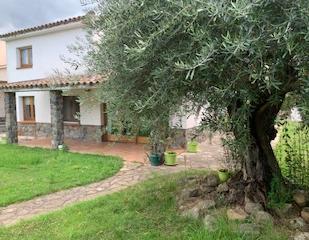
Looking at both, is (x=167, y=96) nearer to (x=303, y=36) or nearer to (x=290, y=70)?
(x=290, y=70)

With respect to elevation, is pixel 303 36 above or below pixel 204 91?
above

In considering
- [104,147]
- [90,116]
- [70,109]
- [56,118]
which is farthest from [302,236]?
[70,109]

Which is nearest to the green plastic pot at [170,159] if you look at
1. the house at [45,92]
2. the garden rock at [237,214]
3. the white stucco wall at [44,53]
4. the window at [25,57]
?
the house at [45,92]

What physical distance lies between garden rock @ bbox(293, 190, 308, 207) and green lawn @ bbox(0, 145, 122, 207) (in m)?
5.41

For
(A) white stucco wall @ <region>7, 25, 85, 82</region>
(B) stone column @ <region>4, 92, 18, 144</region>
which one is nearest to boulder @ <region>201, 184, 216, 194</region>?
(A) white stucco wall @ <region>7, 25, 85, 82</region>

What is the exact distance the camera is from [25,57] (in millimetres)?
19531

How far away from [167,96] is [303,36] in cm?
173

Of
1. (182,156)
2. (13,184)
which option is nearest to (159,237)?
(13,184)

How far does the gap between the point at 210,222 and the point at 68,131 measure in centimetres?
1367

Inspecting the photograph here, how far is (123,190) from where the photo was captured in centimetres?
814

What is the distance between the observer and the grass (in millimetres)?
5148

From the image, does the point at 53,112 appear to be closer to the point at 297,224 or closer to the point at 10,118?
the point at 10,118

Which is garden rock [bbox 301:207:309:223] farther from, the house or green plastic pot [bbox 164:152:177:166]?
the house

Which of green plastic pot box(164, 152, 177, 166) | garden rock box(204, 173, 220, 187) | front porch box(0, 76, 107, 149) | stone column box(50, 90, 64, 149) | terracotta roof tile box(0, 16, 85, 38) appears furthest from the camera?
terracotta roof tile box(0, 16, 85, 38)
